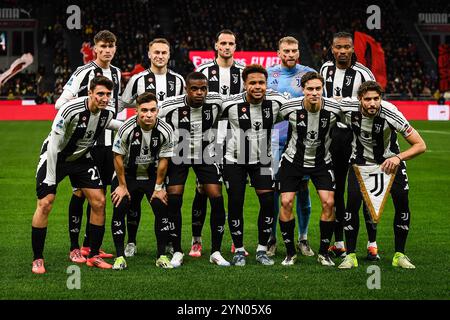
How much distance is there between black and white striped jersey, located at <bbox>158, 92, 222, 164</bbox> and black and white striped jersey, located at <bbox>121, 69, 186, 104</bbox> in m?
0.50

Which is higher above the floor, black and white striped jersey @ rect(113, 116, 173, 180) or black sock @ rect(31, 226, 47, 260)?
black and white striped jersey @ rect(113, 116, 173, 180)

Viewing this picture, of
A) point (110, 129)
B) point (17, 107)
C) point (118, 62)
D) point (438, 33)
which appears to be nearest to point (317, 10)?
point (438, 33)

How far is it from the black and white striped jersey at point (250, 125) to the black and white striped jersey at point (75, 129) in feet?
3.85

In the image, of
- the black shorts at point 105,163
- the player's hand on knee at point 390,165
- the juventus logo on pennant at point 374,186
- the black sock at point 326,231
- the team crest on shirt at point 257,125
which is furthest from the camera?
the black shorts at point 105,163

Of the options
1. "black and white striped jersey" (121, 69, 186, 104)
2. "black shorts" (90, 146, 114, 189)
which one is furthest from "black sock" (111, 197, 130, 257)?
"black and white striped jersey" (121, 69, 186, 104)

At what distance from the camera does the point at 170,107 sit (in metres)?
→ 8.35

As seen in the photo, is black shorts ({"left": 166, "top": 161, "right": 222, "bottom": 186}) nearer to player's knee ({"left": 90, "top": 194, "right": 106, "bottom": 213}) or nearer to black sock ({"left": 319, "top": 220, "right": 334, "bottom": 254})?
player's knee ({"left": 90, "top": 194, "right": 106, "bottom": 213})

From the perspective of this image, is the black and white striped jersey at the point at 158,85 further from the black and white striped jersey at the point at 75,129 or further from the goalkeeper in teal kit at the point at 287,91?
the goalkeeper in teal kit at the point at 287,91

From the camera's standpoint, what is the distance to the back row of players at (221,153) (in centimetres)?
796

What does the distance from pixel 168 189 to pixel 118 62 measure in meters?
28.4

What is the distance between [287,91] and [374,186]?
1.62 m

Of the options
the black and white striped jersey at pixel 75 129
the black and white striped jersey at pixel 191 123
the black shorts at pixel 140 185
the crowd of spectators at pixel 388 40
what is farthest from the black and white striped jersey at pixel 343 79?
the crowd of spectators at pixel 388 40

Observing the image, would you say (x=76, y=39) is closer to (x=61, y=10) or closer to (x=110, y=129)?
(x=61, y=10)

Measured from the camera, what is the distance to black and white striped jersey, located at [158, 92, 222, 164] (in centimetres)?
832
